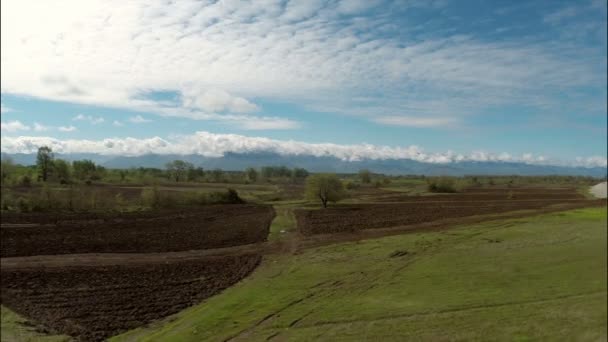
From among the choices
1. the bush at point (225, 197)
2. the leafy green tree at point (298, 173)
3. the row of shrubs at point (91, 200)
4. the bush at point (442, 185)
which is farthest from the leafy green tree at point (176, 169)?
the bush at point (442, 185)

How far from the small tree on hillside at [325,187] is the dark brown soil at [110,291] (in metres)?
34.3

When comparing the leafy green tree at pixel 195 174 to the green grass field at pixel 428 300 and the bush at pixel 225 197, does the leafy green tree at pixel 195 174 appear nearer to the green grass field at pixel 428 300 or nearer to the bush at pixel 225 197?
the bush at pixel 225 197

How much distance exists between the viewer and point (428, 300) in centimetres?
1233

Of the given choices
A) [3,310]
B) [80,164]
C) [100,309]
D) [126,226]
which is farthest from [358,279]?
[80,164]

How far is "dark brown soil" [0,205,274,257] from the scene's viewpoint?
86.8ft

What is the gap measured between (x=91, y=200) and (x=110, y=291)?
37527 millimetres

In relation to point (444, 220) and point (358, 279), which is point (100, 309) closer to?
point (358, 279)

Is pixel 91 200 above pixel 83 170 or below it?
below

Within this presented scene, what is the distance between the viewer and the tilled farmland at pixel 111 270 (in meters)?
14.0

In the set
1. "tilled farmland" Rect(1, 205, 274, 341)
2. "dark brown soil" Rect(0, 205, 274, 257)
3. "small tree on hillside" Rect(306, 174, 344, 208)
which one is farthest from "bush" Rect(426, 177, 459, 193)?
"tilled farmland" Rect(1, 205, 274, 341)

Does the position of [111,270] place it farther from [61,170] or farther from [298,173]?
[298,173]

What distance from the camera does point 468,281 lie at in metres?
13.7

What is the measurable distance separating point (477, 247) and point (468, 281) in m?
7.84

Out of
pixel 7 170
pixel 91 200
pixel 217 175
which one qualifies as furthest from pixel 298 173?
pixel 7 170
